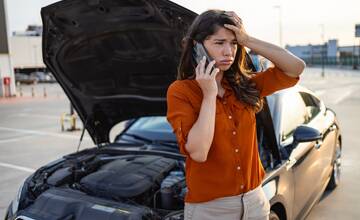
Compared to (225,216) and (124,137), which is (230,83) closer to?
(225,216)

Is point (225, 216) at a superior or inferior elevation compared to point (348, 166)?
superior

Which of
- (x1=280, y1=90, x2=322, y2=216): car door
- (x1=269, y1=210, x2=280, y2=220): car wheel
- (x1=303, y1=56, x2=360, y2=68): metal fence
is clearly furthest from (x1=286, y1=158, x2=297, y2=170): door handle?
(x1=303, y1=56, x2=360, y2=68): metal fence

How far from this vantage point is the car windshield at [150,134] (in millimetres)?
3703

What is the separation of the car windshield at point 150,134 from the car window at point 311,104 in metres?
1.55

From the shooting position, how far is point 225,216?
184 centimetres

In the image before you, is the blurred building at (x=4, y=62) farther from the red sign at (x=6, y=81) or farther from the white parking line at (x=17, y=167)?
the white parking line at (x=17, y=167)

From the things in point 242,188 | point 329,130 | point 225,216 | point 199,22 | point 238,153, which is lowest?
point 329,130

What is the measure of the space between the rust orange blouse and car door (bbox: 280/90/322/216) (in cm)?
144

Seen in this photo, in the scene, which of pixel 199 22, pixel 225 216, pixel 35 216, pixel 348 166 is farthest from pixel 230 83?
pixel 348 166

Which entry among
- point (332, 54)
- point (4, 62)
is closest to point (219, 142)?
point (4, 62)

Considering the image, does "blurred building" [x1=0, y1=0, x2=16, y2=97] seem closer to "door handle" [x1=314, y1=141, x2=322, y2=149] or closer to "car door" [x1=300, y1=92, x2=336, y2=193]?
"car door" [x1=300, y1=92, x2=336, y2=193]

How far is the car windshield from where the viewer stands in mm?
3703

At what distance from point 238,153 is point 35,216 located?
5.10ft

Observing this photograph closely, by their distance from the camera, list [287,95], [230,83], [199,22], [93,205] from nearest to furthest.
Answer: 1. [199,22]
2. [230,83]
3. [93,205]
4. [287,95]
